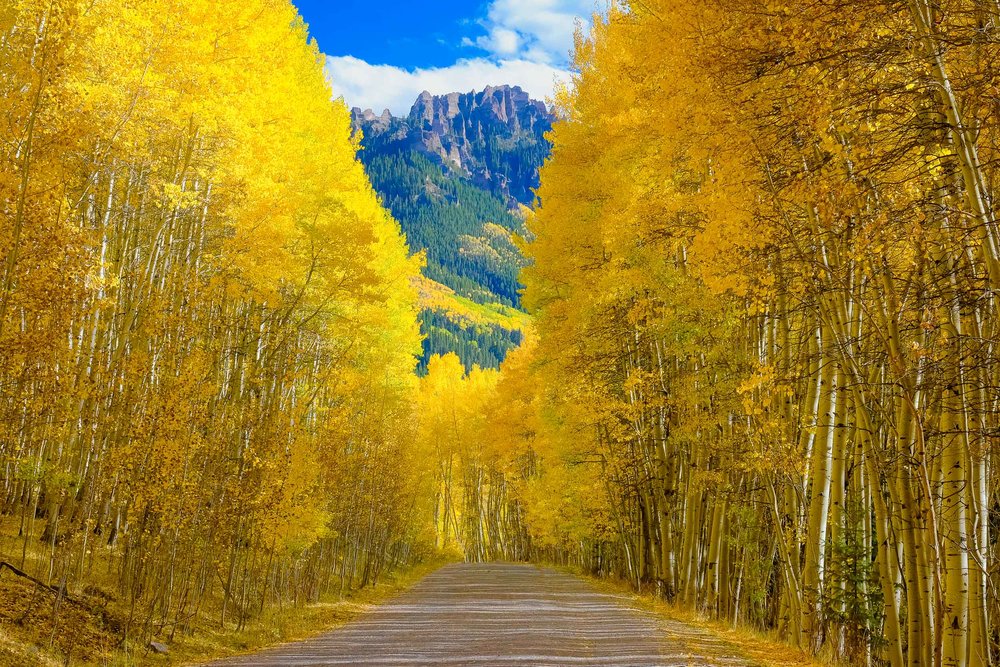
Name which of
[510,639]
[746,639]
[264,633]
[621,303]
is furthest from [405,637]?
[621,303]

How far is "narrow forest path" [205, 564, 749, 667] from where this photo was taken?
301 inches

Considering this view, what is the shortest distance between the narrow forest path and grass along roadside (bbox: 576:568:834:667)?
21cm

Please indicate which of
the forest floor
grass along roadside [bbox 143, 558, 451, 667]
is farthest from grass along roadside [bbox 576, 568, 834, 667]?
grass along roadside [bbox 143, 558, 451, 667]

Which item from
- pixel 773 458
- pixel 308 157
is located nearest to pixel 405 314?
pixel 308 157

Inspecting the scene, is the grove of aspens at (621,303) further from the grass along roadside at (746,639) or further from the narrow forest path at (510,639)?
the narrow forest path at (510,639)

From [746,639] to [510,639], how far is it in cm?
282

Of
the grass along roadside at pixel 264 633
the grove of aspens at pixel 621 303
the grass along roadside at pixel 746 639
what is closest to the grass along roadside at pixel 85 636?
the grass along roadside at pixel 264 633

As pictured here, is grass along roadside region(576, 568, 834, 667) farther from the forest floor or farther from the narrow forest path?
the narrow forest path

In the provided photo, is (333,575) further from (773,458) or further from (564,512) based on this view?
(773,458)

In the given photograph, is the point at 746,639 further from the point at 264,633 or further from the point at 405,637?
the point at 264,633

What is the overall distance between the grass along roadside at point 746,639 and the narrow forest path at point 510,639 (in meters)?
0.21

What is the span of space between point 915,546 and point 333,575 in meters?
20.7

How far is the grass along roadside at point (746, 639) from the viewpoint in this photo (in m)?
7.46

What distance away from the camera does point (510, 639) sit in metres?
9.19
